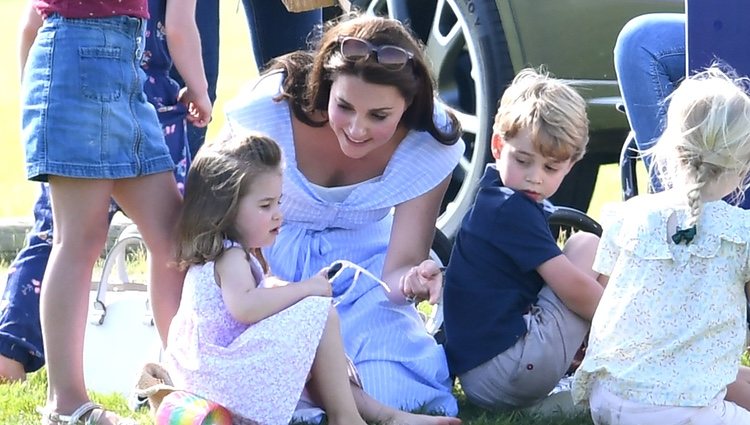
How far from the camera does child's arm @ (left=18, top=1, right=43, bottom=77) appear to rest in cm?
358

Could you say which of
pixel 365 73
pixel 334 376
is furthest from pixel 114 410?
pixel 365 73

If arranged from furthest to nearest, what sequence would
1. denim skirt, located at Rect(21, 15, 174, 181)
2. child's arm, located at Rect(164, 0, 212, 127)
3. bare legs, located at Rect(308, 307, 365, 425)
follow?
1. child's arm, located at Rect(164, 0, 212, 127)
2. bare legs, located at Rect(308, 307, 365, 425)
3. denim skirt, located at Rect(21, 15, 174, 181)

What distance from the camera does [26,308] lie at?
3969 mm

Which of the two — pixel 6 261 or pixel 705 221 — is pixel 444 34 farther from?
pixel 6 261

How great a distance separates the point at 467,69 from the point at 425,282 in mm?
1514

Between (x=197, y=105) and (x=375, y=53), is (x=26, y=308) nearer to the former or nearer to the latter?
(x=197, y=105)

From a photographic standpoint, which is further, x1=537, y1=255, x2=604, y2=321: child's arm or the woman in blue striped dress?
the woman in blue striped dress

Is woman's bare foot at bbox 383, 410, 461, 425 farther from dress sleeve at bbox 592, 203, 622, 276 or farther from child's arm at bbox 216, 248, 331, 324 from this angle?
dress sleeve at bbox 592, 203, 622, 276

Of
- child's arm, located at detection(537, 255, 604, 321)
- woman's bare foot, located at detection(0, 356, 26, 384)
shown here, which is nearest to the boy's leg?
woman's bare foot, located at detection(0, 356, 26, 384)

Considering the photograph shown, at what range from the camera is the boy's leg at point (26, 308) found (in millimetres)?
3932

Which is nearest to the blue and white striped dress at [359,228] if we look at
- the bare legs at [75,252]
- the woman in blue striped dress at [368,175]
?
the woman in blue striped dress at [368,175]

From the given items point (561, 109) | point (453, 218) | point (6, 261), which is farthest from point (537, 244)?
point (6, 261)

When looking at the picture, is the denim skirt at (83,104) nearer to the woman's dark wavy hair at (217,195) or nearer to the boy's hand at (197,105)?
the woman's dark wavy hair at (217,195)

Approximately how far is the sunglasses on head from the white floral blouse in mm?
742
